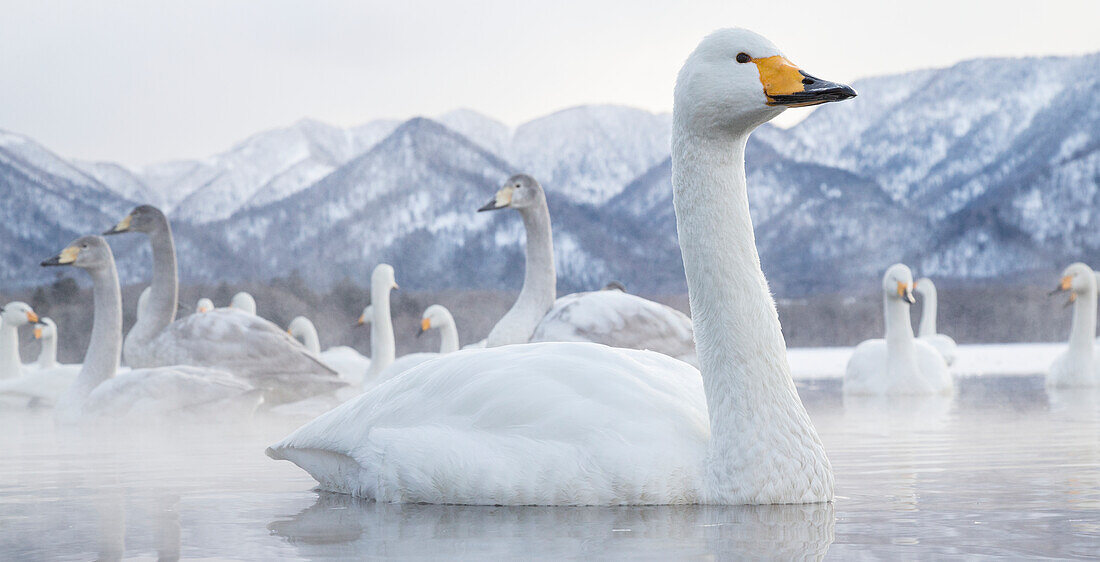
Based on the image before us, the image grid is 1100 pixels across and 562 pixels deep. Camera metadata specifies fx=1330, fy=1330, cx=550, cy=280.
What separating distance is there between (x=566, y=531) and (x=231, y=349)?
963cm

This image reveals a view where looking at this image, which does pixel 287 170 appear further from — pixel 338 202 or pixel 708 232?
pixel 708 232

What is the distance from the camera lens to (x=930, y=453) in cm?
687

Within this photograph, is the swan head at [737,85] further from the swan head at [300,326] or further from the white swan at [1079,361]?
the swan head at [300,326]

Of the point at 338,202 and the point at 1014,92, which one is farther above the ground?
the point at 1014,92

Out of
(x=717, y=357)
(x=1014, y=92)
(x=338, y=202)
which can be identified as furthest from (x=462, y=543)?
(x=1014, y=92)

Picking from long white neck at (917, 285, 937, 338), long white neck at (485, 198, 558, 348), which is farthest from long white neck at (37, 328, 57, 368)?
long white neck at (917, 285, 937, 338)

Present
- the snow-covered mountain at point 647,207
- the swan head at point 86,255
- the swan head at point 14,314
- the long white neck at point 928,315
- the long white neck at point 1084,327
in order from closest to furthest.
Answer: the swan head at point 86,255, the long white neck at point 1084,327, the swan head at point 14,314, the long white neck at point 928,315, the snow-covered mountain at point 647,207

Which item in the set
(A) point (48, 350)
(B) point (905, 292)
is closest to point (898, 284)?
(B) point (905, 292)

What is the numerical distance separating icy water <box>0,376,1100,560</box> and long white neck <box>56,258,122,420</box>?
4282 millimetres

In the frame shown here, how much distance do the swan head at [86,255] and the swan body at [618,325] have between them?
17.0ft

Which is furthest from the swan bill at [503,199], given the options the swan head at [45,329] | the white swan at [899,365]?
the swan head at [45,329]

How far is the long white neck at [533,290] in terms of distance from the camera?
38.3 ft

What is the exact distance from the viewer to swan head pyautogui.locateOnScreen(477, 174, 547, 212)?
502 inches

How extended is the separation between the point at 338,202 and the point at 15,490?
78318mm
